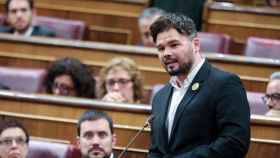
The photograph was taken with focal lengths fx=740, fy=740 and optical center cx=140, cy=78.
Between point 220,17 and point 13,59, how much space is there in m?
0.60

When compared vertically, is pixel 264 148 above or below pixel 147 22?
below

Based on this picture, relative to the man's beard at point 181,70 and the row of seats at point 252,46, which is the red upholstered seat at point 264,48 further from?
the man's beard at point 181,70

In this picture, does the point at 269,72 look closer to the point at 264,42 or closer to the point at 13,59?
the point at 264,42

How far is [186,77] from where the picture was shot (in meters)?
0.96

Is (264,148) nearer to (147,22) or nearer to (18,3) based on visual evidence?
(147,22)

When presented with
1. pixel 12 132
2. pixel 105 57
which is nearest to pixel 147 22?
pixel 105 57

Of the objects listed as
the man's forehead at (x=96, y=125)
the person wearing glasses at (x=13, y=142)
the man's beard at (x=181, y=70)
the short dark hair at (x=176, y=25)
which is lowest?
the person wearing glasses at (x=13, y=142)

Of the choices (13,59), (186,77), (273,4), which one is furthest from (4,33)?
(186,77)

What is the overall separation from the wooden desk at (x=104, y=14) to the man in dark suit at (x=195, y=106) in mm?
1171

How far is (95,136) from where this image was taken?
1.20 m

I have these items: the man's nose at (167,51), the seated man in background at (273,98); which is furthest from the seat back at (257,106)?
the man's nose at (167,51)

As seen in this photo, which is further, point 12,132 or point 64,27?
point 64,27

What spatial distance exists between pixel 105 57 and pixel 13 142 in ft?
→ 1.80

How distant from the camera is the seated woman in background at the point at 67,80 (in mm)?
1578
